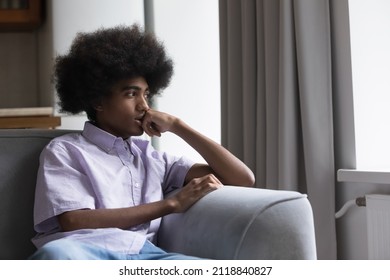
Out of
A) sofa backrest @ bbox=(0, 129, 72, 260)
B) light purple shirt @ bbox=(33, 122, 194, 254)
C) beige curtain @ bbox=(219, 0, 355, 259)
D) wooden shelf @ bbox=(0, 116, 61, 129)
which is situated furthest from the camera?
wooden shelf @ bbox=(0, 116, 61, 129)

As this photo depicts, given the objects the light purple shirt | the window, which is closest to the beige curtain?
the window

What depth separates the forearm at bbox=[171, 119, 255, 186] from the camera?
1820 millimetres

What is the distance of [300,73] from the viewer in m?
2.22

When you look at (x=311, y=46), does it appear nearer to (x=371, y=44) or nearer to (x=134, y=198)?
(x=371, y=44)

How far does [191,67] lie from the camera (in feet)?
11.3

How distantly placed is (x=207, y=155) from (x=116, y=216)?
0.37m

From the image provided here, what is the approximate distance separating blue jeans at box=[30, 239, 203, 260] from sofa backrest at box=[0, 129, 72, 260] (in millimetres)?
333

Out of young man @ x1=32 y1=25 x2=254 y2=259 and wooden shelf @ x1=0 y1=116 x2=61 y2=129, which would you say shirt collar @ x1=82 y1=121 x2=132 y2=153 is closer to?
young man @ x1=32 y1=25 x2=254 y2=259

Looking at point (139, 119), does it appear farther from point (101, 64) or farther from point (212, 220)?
point (212, 220)

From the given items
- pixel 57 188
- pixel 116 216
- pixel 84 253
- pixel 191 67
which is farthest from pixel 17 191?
pixel 191 67

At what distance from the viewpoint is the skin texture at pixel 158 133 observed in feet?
5.32

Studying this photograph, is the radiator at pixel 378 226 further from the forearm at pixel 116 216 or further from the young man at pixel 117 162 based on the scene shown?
the forearm at pixel 116 216
